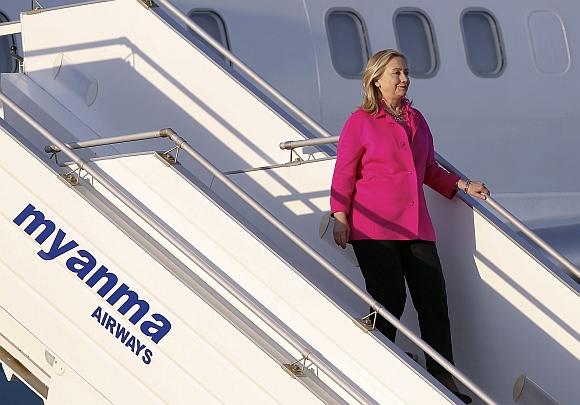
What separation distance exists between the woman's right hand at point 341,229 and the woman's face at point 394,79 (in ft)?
1.74

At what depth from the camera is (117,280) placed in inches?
204

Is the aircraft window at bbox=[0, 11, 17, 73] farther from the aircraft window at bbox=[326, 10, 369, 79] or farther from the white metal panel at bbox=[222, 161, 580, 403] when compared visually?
the white metal panel at bbox=[222, 161, 580, 403]

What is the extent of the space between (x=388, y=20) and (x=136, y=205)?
5188mm

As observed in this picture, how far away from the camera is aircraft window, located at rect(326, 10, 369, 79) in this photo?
31.5 feet

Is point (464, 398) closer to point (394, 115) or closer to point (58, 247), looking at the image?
point (394, 115)

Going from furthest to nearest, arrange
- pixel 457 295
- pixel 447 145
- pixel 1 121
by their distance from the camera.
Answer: pixel 447 145 < pixel 457 295 < pixel 1 121

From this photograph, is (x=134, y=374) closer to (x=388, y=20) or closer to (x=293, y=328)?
(x=293, y=328)

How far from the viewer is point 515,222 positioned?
18.8 feet

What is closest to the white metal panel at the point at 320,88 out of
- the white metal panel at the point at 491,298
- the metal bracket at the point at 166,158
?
the white metal panel at the point at 491,298

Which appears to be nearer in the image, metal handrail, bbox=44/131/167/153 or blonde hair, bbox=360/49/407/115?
metal handrail, bbox=44/131/167/153

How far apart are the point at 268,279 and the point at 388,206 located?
0.66 meters

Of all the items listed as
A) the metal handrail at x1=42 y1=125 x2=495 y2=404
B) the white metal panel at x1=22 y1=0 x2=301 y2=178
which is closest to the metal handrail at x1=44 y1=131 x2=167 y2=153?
the metal handrail at x1=42 y1=125 x2=495 y2=404

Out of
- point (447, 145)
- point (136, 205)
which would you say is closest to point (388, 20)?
point (447, 145)

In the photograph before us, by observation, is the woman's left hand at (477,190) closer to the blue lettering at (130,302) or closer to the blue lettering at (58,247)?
the blue lettering at (130,302)
